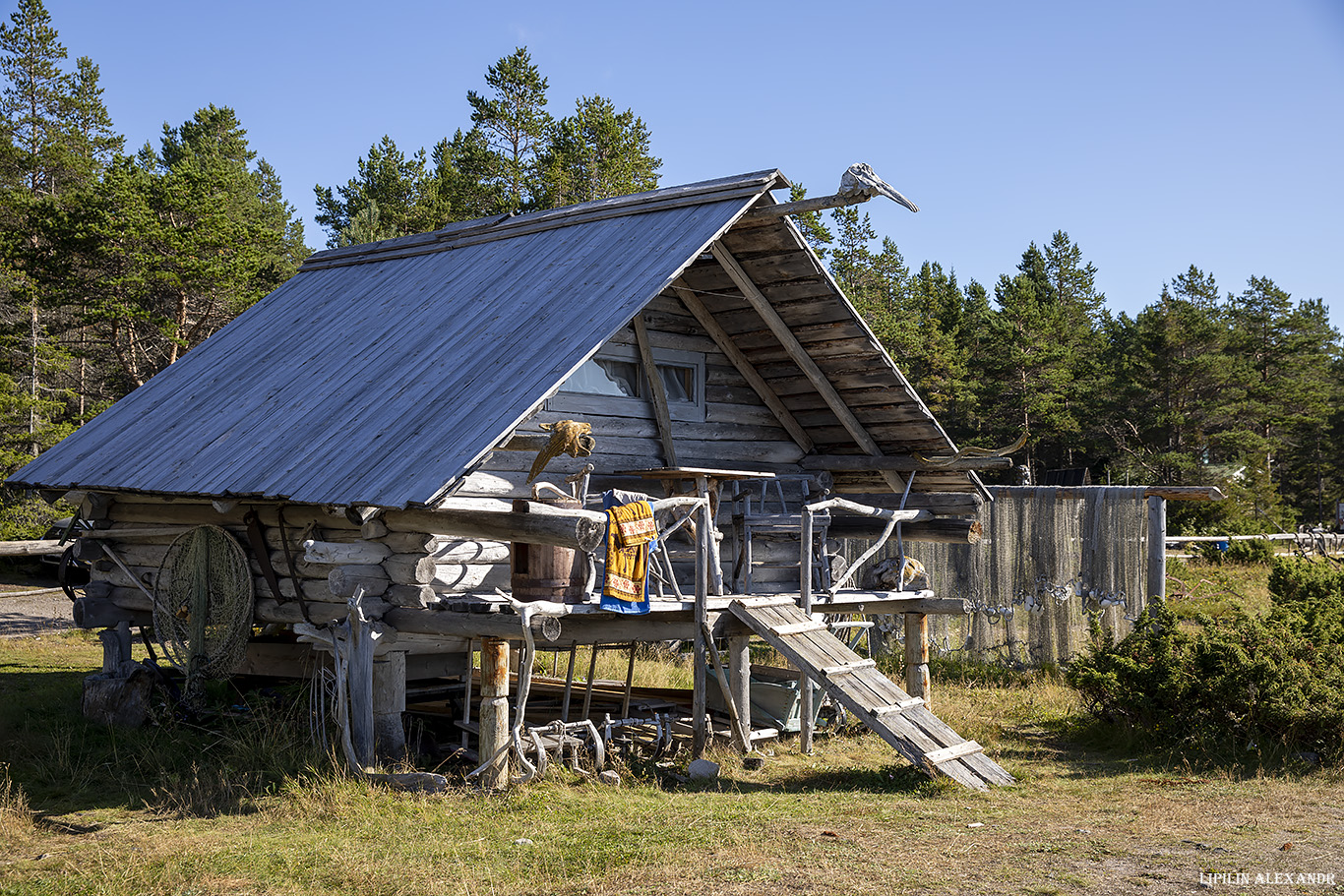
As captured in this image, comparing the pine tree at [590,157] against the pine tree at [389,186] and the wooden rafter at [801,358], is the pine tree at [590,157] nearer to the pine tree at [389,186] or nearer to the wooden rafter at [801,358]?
the pine tree at [389,186]

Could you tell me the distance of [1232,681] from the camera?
35.9 feet

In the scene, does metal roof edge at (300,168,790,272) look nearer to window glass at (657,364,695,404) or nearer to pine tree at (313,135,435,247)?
window glass at (657,364,695,404)

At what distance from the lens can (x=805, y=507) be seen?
38.5ft

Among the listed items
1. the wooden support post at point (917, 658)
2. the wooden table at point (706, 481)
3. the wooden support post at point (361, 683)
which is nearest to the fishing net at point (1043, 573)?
the wooden support post at point (917, 658)

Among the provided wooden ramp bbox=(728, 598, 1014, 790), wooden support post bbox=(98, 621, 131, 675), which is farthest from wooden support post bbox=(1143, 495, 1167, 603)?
wooden support post bbox=(98, 621, 131, 675)

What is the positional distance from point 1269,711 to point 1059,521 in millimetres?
5831

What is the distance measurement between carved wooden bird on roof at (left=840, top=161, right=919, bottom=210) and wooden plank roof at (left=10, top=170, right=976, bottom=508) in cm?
100

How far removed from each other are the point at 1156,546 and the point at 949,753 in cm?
687

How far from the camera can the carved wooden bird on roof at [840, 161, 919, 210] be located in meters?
10.5

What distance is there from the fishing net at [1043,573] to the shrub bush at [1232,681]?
3043 millimetres

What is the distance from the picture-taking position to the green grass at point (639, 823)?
708 centimetres

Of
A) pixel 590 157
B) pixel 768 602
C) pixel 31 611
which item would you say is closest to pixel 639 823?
pixel 768 602

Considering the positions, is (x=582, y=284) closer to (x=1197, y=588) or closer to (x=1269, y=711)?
(x=1269, y=711)

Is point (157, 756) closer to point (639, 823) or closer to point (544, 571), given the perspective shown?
point (544, 571)
